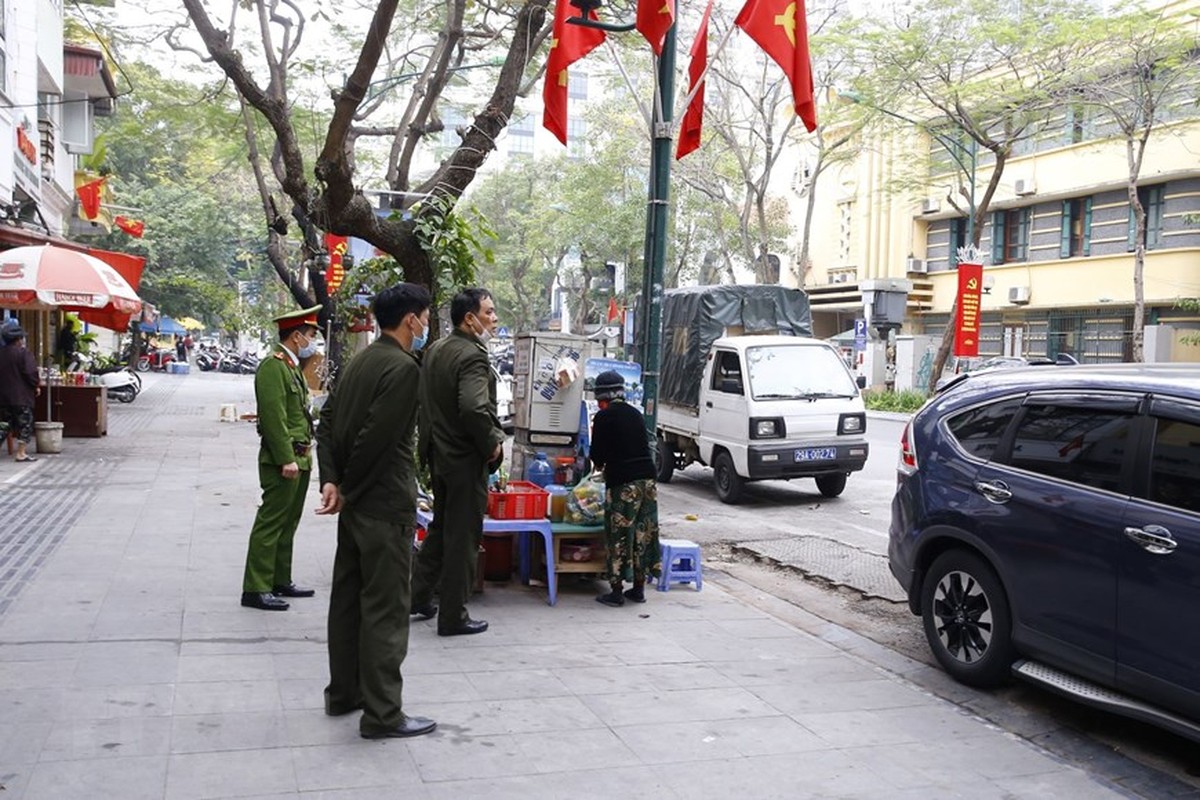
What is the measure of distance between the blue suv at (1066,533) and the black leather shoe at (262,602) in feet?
12.6

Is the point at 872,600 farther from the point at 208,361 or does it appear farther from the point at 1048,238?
the point at 208,361

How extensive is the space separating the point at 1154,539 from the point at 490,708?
10.0ft

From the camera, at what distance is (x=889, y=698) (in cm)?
539

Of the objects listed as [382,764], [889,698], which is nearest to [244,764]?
[382,764]

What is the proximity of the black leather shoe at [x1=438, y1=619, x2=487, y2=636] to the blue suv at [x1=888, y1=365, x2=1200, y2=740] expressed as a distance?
2.51m

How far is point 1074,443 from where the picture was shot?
5066mm

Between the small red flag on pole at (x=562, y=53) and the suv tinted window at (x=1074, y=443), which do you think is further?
the small red flag on pole at (x=562, y=53)

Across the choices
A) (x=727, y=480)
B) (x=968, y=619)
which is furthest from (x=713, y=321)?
(x=968, y=619)

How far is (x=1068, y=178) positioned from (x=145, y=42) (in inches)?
1033

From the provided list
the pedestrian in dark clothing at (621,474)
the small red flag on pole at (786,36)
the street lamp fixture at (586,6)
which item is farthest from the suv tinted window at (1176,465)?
the street lamp fixture at (586,6)

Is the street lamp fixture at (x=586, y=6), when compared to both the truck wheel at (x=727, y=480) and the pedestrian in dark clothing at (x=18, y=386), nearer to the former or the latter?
the truck wheel at (x=727, y=480)

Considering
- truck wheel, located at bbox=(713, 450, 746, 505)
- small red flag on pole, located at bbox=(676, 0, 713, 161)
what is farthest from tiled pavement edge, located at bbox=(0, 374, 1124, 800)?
truck wheel, located at bbox=(713, 450, 746, 505)

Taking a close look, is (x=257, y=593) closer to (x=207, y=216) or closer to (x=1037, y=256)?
(x=1037, y=256)

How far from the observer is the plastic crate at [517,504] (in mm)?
6980
